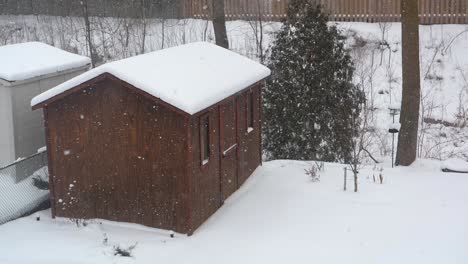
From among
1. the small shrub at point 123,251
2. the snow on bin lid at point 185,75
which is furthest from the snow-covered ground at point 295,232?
the snow on bin lid at point 185,75

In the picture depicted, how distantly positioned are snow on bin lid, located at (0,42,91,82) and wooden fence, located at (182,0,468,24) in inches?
463

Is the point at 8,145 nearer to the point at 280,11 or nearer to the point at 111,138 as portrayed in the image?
the point at 111,138

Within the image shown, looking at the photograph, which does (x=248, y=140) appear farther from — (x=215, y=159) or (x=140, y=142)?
(x=140, y=142)

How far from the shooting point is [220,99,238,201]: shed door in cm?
1099

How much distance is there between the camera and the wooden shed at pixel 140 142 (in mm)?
9547

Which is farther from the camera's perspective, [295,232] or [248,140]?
[248,140]

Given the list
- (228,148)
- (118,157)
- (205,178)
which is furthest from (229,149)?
(118,157)

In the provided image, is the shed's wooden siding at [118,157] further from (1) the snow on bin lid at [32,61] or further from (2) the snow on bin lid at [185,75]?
(1) the snow on bin lid at [32,61]

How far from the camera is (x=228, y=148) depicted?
37.0ft

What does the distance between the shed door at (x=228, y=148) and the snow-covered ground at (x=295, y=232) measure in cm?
27

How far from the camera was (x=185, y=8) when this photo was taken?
90.4 feet

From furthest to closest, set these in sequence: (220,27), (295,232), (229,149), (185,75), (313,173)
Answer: (220,27) < (313,173) < (229,149) < (185,75) < (295,232)

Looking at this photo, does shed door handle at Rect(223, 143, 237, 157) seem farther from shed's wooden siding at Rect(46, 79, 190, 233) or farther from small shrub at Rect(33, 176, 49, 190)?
small shrub at Rect(33, 176, 49, 190)

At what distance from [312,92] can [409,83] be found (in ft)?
6.79
